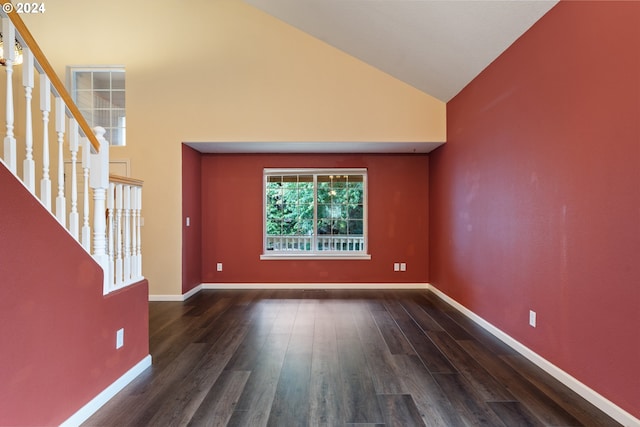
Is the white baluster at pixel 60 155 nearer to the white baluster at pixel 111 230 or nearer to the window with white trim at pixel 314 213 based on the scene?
the white baluster at pixel 111 230

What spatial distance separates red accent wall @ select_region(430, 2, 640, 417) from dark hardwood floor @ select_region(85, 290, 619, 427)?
0.35m

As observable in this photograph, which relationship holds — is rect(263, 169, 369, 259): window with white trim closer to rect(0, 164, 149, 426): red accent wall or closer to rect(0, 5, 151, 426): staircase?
rect(0, 5, 151, 426): staircase

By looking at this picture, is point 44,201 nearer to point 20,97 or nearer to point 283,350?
point 283,350

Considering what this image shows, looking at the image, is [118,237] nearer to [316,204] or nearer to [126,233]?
[126,233]

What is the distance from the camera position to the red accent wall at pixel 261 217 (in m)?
5.08

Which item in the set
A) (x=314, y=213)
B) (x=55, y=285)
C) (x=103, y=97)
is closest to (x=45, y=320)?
(x=55, y=285)

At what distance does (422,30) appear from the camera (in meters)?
3.11

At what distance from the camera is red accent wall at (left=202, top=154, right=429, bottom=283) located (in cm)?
508

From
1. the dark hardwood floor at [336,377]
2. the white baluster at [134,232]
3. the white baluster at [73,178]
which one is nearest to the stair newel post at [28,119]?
the white baluster at [73,178]

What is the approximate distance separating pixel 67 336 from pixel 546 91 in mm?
3567

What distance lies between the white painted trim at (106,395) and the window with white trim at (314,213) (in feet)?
9.51

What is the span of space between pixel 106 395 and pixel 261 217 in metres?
3.30

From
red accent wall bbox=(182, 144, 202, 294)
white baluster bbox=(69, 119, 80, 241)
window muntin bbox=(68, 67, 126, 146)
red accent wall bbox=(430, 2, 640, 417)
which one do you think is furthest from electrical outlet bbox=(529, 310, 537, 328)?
window muntin bbox=(68, 67, 126, 146)

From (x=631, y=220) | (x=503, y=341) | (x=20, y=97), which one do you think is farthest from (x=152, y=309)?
(x=631, y=220)
